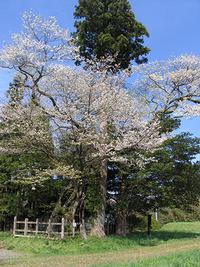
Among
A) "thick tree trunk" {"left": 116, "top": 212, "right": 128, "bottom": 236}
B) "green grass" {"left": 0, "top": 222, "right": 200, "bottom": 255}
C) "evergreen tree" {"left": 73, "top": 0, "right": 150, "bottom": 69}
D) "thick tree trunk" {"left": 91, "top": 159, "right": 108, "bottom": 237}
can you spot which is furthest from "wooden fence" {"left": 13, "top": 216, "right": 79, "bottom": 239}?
"evergreen tree" {"left": 73, "top": 0, "right": 150, "bottom": 69}

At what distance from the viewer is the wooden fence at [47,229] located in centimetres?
2283

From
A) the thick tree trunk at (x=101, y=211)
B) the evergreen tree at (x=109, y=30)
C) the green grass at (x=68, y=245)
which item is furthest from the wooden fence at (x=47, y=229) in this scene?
the evergreen tree at (x=109, y=30)

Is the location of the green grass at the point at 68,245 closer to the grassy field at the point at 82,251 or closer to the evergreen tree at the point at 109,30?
the grassy field at the point at 82,251

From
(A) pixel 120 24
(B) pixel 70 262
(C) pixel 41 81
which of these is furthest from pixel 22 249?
(A) pixel 120 24

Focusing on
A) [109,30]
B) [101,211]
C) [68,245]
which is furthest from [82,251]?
[109,30]

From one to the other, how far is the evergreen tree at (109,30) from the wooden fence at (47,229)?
10095 millimetres

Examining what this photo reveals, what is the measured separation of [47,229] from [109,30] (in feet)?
40.3

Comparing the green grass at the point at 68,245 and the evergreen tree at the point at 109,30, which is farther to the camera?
the evergreen tree at the point at 109,30

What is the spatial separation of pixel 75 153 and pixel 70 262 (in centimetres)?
1004

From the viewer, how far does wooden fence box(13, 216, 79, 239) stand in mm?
22828

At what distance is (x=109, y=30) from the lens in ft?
85.5

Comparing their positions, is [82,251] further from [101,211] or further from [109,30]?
[109,30]

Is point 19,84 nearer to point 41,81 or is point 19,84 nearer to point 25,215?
point 41,81

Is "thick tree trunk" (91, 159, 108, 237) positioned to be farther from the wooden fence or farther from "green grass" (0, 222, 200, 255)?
"green grass" (0, 222, 200, 255)
